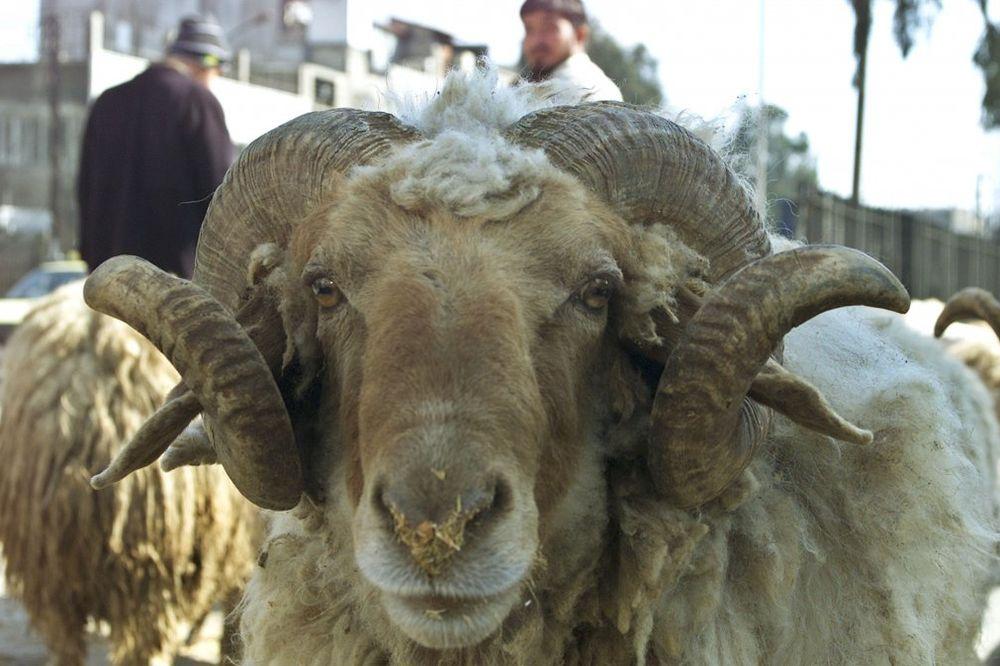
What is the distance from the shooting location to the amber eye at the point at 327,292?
2.91 meters

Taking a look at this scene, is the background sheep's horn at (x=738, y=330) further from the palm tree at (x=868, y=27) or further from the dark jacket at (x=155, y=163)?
the palm tree at (x=868, y=27)

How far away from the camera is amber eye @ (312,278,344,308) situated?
2.91 metres

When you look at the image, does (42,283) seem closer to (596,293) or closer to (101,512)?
(101,512)

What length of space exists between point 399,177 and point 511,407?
0.72m

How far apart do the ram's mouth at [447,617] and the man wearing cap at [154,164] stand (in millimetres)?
3694

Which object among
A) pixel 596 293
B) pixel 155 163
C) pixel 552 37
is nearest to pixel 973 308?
pixel 552 37

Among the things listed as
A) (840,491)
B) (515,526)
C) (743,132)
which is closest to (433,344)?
(515,526)

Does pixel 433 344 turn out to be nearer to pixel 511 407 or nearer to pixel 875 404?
pixel 511 407

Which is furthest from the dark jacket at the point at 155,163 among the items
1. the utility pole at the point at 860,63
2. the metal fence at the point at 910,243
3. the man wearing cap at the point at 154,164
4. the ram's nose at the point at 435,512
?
the utility pole at the point at 860,63

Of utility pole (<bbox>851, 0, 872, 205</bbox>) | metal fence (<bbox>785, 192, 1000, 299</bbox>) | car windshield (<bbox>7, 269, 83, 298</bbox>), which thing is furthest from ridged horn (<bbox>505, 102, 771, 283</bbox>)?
car windshield (<bbox>7, 269, 83, 298</bbox>)

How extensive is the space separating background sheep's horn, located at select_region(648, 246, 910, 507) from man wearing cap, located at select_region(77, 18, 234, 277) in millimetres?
3604

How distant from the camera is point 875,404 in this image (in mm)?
3330

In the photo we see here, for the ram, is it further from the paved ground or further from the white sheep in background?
the paved ground

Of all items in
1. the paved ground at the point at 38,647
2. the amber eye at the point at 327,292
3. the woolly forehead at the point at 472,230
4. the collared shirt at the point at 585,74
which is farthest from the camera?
the paved ground at the point at 38,647
